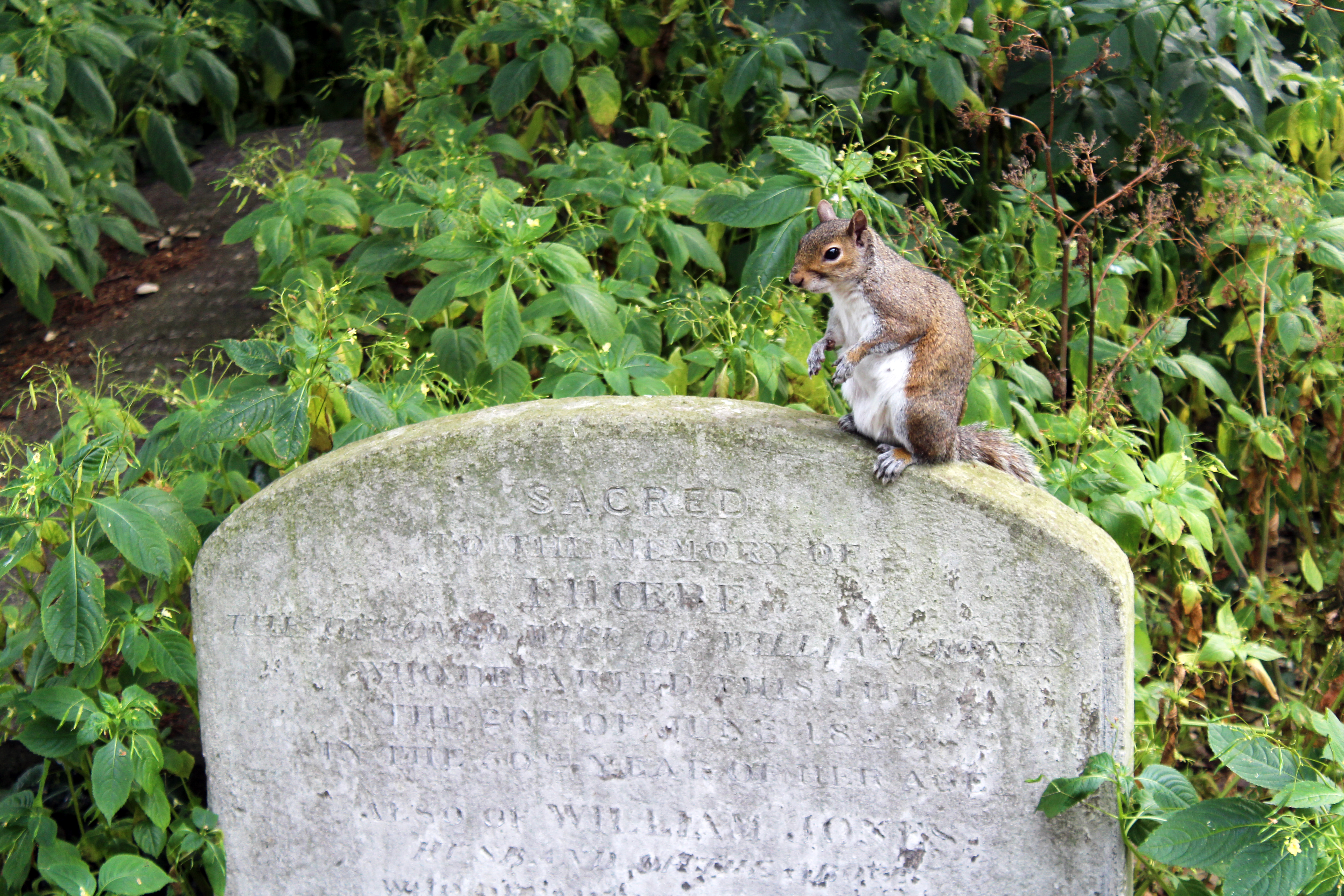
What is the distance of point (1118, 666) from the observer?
2.23 metres

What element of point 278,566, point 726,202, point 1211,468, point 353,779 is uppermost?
point 726,202

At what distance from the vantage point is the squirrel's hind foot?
215cm

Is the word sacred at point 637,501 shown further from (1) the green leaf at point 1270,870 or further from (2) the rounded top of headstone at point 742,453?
(1) the green leaf at point 1270,870

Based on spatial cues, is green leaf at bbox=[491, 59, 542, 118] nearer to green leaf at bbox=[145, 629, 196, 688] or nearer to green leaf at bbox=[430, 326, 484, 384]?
green leaf at bbox=[430, 326, 484, 384]

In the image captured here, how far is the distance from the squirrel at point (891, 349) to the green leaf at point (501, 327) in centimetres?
85

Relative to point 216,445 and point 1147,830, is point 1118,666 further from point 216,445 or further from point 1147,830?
point 216,445

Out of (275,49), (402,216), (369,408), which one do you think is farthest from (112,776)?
(275,49)

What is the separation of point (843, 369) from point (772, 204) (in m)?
0.81

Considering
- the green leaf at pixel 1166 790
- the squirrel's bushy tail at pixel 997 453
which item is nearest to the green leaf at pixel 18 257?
the squirrel's bushy tail at pixel 997 453

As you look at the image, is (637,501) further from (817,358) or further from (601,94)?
(601,94)

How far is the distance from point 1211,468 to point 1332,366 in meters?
0.82

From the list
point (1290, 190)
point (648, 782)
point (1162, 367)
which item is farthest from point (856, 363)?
point (1290, 190)

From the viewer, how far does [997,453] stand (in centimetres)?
233

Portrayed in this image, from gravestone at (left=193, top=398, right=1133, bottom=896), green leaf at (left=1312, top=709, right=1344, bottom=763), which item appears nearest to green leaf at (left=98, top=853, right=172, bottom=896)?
gravestone at (left=193, top=398, right=1133, bottom=896)
